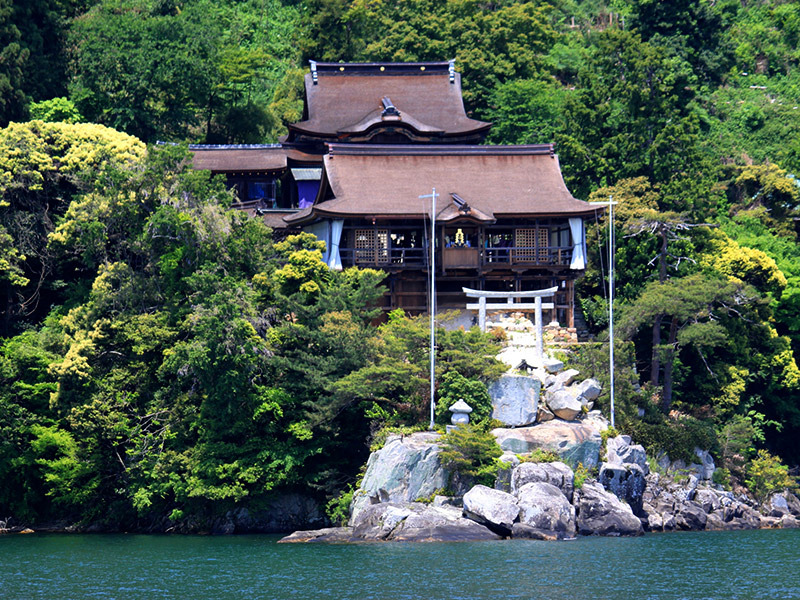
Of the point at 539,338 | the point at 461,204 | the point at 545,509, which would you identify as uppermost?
the point at 461,204

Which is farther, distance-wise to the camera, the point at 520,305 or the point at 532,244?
the point at 532,244

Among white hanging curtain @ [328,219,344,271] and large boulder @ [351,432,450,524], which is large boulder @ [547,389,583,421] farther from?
white hanging curtain @ [328,219,344,271]

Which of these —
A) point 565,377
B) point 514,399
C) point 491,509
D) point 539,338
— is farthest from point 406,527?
point 539,338

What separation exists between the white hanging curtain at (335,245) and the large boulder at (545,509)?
12554mm

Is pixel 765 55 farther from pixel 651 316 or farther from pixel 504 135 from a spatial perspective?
pixel 651 316

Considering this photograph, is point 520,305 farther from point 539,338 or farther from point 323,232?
point 323,232

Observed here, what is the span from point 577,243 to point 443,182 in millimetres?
5589

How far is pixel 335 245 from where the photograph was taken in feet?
150

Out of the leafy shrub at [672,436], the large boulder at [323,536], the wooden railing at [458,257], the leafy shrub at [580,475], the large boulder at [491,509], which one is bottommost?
the large boulder at [323,536]

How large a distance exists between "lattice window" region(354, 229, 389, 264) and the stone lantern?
9211 millimetres

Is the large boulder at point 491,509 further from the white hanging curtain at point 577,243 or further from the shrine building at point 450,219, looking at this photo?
the white hanging curtain at point 577,243

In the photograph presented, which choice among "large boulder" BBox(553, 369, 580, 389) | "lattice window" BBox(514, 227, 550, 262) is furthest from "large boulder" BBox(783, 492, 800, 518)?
"lattice window" BBox(514, 227, 550, 262)

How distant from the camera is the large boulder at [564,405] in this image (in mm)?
39844

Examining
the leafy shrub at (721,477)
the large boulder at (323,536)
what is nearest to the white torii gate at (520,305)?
the leafy shrub at (721,477)
